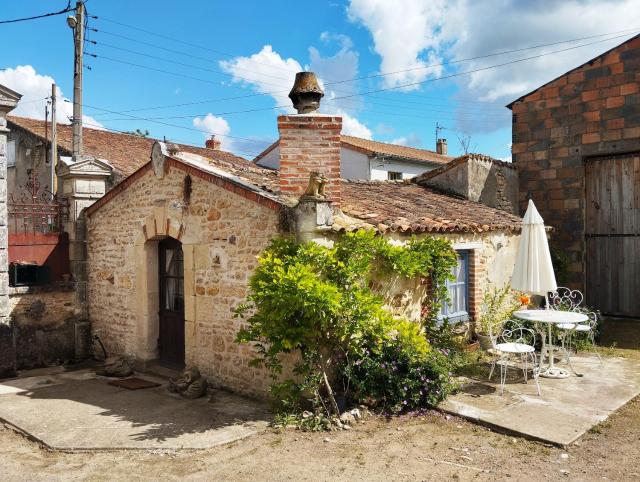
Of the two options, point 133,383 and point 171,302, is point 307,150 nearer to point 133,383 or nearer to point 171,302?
point 171,302

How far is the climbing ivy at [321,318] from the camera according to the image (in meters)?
5.83

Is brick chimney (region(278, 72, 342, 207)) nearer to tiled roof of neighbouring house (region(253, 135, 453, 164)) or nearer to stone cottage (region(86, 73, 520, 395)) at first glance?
stone cottage (region(86, 73, 520, 395))

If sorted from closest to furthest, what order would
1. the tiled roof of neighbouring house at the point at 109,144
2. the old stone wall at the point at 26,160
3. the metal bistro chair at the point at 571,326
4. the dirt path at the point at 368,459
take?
1. the dirt path at the point at 368,459
2. the metal bistro chair at the point at 571,326
3. the tiled roof of neighbouring house at the point at 109,144
4. the old stone wall at the point at 26,160

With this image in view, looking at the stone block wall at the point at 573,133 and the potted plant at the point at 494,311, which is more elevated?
the stone block wall at the point at 573,133

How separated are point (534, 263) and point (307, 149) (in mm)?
3744

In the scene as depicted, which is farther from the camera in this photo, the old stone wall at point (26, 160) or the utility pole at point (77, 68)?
the old stone wall at point (26, 160)

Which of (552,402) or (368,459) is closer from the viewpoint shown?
(368,459)

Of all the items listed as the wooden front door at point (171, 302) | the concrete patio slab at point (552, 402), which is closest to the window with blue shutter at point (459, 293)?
the concrete patio slab at point (552, 402)

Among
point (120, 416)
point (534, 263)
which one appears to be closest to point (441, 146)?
point (534, 263)

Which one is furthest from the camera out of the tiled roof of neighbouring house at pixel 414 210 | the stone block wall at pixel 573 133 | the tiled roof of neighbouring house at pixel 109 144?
the tiled roof of neighbouring house at pixel 109 144

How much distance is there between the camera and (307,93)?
23.4 feet

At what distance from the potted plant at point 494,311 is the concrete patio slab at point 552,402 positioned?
1286 millimetres

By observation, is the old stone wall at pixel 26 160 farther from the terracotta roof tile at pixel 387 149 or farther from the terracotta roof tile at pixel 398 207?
the terracotta roof tile at pixel 387 149

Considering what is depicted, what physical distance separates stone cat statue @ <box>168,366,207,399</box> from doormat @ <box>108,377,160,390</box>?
1.73 ft
